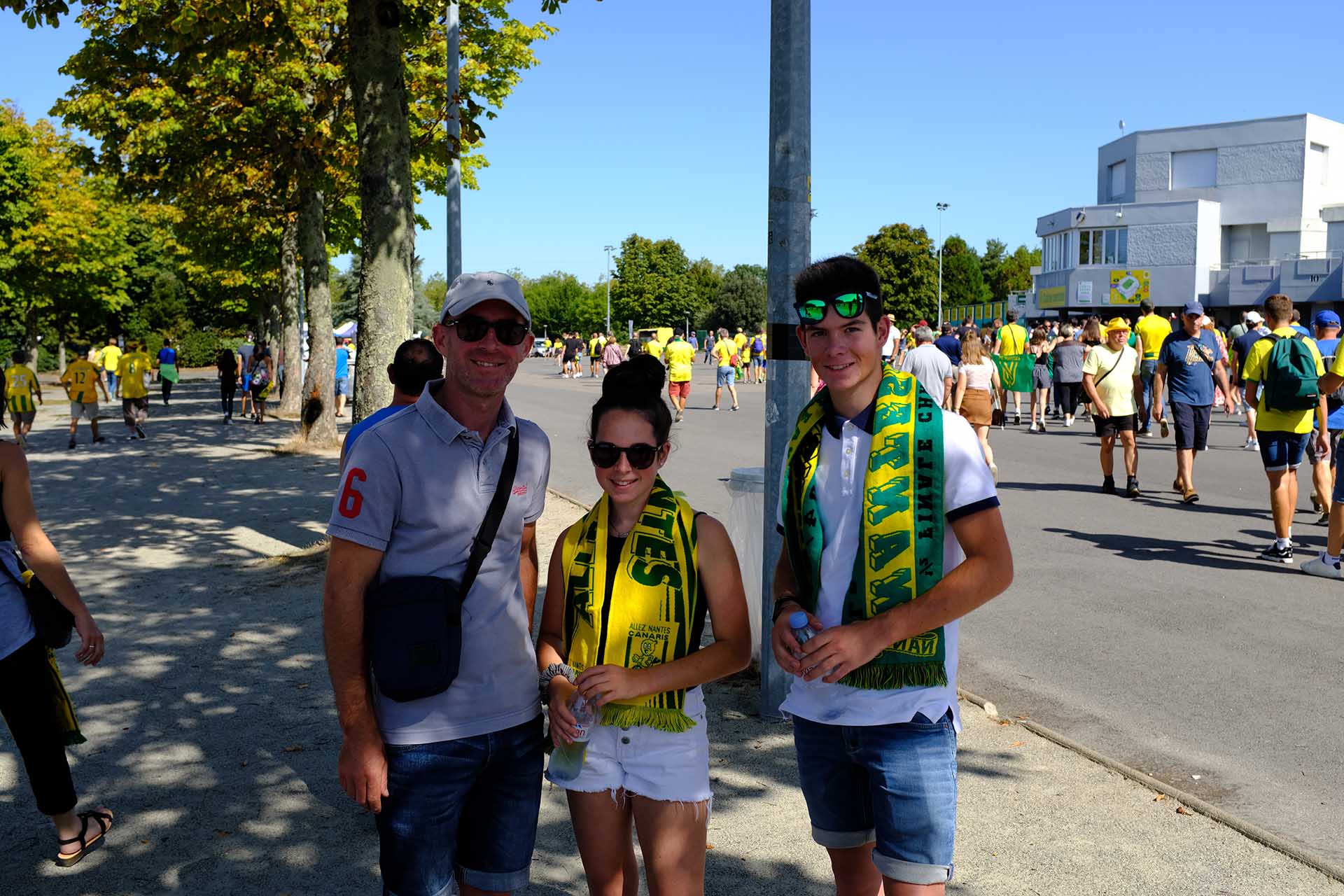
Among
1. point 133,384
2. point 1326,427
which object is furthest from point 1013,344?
point 133,384

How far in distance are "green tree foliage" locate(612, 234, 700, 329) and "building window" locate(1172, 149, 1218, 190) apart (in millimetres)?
48165

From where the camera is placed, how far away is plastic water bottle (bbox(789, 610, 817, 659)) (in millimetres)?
2533

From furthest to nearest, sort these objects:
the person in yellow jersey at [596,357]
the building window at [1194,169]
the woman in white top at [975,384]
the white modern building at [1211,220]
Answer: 1. the building window at [1194,169]
2. the white modern building at [1211,220]
3. the person in yellow jersey at [596,357]
4. the woman in white top at [975,384]

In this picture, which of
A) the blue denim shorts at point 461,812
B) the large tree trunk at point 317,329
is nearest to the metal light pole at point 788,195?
the blue denim shorts at point 461,812

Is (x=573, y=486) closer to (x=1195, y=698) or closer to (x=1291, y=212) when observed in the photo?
(x=1195, y=698)

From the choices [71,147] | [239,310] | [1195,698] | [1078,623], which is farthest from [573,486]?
[239,310]

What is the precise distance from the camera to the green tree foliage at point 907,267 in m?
87.2

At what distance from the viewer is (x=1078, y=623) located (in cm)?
724

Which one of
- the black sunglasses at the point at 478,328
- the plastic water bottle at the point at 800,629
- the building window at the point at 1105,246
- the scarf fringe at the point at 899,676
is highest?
the building window at the point at 1105,246

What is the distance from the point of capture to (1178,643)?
6.71 m

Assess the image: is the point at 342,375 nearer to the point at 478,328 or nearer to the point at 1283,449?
the point at 1283,449

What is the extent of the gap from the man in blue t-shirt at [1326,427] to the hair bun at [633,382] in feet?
25.7

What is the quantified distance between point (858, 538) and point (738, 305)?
344 feet

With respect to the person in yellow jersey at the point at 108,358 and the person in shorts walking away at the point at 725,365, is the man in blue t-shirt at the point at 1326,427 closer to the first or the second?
the person in shorts walking away at the point at 725,365
